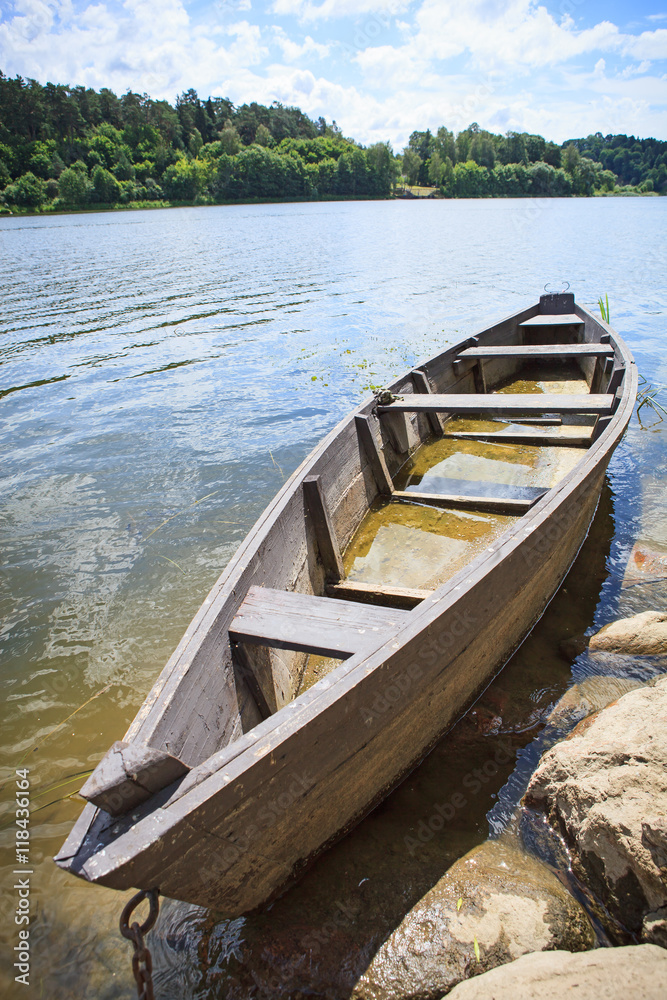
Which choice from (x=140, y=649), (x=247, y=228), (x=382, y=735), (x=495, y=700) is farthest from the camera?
(x=247, y=228)

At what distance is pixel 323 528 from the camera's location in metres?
4.12

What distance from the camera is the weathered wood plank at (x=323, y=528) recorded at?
13.2 ft

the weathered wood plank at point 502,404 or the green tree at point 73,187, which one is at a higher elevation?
the green tree at point 73,187

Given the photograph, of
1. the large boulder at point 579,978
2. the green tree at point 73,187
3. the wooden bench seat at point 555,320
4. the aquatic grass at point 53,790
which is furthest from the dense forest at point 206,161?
the large boulder at point 579,978

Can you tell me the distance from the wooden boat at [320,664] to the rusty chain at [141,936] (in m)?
0.05

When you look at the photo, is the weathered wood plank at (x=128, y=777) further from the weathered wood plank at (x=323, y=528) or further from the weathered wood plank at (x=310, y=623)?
the weathered wood plank at (x=323, y=528)

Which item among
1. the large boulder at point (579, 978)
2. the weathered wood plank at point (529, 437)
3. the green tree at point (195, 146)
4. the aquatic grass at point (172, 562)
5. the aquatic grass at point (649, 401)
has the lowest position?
the aquatic grass at point (649, 401)

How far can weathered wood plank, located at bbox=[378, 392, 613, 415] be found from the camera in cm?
574

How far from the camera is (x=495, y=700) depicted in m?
3.64

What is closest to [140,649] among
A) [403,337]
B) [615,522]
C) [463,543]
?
[463,543]

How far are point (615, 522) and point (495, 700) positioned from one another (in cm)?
324

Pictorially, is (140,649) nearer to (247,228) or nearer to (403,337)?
(403,337)

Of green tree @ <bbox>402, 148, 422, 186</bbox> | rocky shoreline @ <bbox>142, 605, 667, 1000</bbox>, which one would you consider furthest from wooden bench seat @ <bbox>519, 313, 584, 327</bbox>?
green tree @ <bbox>402, 148, 422, 186</bbox>

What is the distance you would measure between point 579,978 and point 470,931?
55 centimetres
